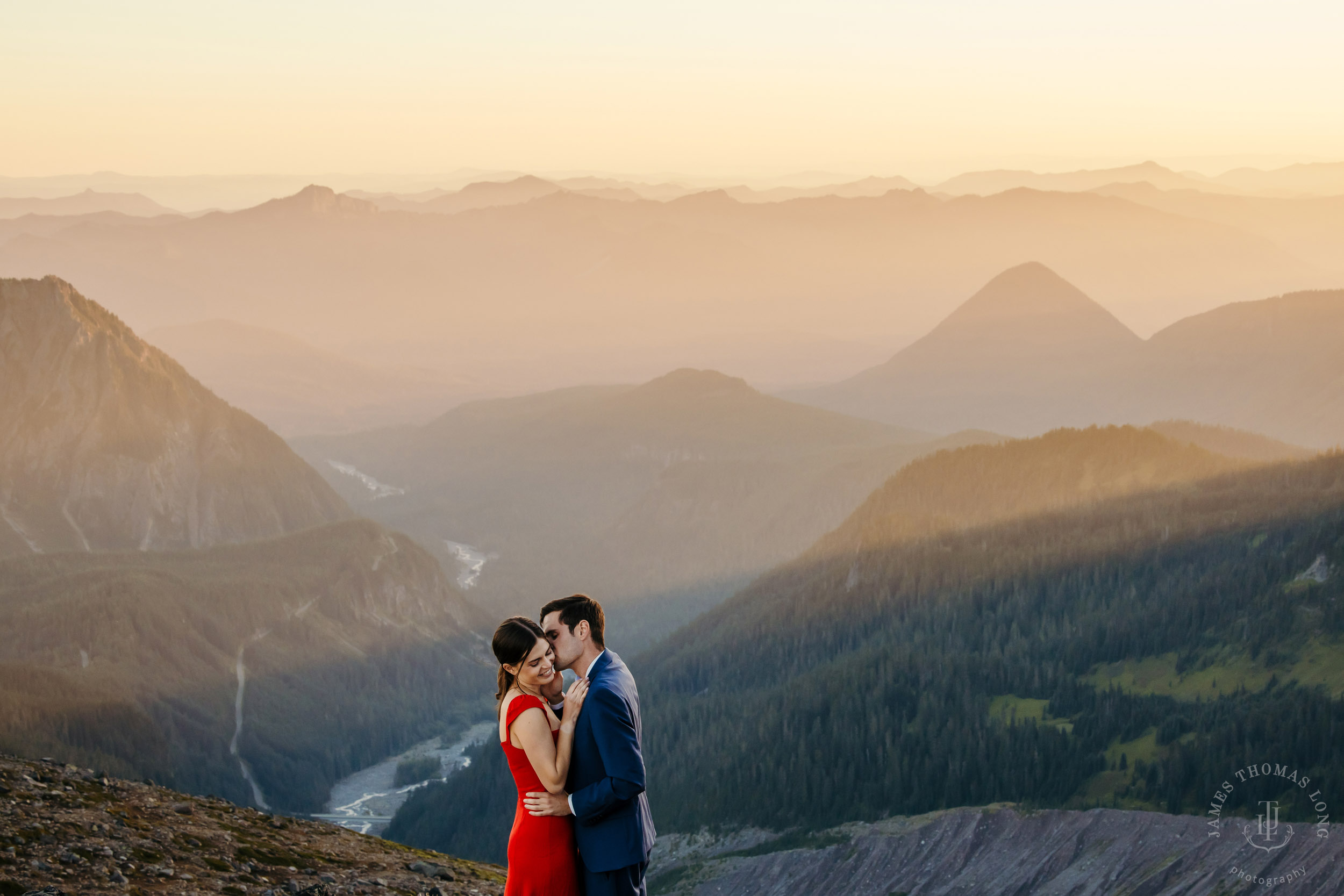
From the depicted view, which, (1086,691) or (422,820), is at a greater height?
(1086,691)

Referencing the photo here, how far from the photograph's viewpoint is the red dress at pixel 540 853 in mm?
25609

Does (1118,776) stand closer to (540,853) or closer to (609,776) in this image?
(540,853)

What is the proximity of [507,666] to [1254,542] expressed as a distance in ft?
446

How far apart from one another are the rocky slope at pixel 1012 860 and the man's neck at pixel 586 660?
6724 centimetres

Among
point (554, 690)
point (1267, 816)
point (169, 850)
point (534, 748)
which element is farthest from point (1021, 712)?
point (534, 748)

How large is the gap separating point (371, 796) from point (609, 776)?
16873cm

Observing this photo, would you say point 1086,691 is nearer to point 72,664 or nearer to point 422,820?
point 422,820

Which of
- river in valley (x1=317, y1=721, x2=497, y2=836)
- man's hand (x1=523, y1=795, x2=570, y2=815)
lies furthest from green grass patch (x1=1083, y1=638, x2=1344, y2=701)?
man's hand (x1=523, y1=795, x2=570, y2=815)

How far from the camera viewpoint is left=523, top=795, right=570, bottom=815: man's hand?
25219 millimetres

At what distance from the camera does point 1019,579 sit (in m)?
162

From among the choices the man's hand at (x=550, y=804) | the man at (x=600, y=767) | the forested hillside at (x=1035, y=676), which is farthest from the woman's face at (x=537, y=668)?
the forested hillside at (x=1035, y=676)

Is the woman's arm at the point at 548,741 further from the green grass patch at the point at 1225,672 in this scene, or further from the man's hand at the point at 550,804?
the green grass patch at the point at 1225,672

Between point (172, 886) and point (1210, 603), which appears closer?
point (172, 886)

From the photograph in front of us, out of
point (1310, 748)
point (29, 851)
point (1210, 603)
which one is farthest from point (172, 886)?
point (1210, 603)
